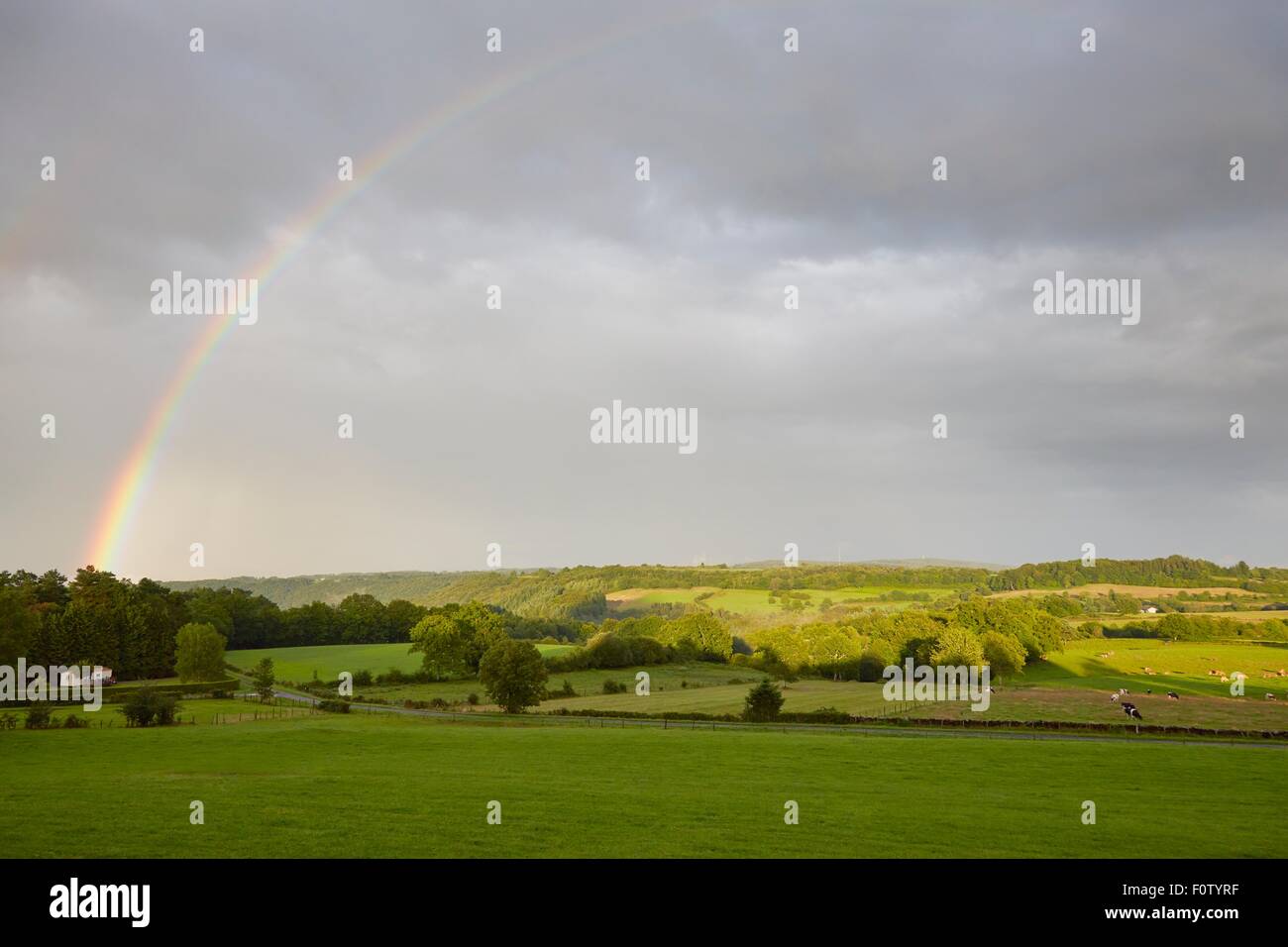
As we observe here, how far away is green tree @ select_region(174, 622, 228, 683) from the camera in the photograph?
9619 centimetres

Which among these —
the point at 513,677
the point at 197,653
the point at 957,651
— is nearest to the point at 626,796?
the point at 513,677

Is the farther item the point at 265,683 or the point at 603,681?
the point at 603,681

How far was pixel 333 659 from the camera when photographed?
127000 millimetres

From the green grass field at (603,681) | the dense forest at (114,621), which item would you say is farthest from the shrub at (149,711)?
the green grass field at (603,681)

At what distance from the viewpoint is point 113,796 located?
2659 cm

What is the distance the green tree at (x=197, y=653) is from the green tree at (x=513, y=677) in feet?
150

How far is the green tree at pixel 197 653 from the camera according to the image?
9619cm

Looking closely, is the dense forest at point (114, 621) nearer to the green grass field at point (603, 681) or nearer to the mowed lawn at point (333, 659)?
the mowed lawn at point (333, 659)

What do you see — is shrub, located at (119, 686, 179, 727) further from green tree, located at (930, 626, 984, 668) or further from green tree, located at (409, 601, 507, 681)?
green tree, located at (930, 626, 984, 668)

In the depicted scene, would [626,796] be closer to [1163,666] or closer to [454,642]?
[454,642]

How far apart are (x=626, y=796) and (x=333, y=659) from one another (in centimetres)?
11157
